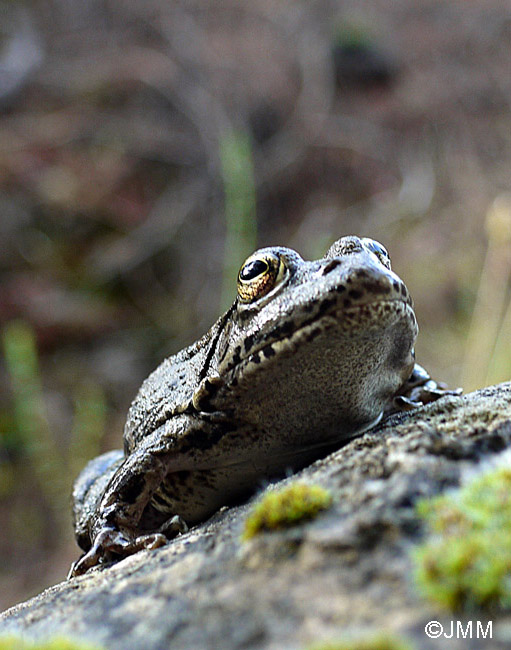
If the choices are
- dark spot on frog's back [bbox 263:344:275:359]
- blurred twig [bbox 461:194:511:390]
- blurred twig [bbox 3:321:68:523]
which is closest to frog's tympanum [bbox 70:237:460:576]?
dark spot on frog's back [bbox 263:344:275:359]

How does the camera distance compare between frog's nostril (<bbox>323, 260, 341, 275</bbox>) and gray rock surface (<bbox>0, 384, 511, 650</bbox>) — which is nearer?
gray rock surface (<bbox>0, 384, 511, 650</bbox>)

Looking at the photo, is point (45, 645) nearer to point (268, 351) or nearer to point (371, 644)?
point (371, 644)

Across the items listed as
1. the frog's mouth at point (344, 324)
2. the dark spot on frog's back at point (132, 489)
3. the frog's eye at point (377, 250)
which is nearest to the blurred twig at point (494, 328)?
the frog's eye at point (377, 250)

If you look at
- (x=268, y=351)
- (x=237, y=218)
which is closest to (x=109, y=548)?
(x=268, y=351)

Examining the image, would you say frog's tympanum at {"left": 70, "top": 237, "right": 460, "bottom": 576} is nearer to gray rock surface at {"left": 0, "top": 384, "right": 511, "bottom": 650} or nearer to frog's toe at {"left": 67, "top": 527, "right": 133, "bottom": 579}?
frog's toe at {"left": 67, "top": 527, "right": 133, "bottom": 579}

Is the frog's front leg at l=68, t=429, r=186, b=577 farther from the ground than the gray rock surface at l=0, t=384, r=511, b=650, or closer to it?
farther from the ground

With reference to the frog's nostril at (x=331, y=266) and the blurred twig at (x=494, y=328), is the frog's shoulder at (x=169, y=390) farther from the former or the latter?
the blurred twig at (x=494, y=328)
